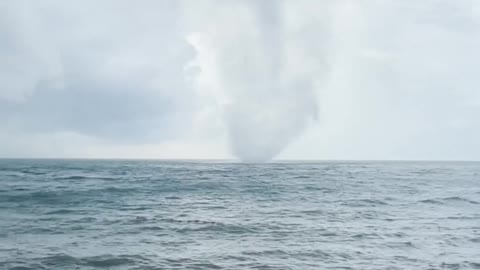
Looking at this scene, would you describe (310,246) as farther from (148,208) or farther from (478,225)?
(148,208)

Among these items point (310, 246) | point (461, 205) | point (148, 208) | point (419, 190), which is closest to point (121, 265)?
point (310, 246)

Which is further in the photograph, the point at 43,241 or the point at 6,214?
the point at 6,214

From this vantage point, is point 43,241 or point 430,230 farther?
point 430,230

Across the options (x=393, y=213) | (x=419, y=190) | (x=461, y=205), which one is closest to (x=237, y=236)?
(x=393, y=213)

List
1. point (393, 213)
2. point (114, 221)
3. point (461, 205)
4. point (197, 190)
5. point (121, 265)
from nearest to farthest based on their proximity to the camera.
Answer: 1. point (121, 265)
2. point (114, 221)
3. point (393, 213)
4. point (461, 205)
5. point (197, 190)

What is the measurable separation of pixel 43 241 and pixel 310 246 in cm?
1217

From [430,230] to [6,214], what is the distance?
26016mm

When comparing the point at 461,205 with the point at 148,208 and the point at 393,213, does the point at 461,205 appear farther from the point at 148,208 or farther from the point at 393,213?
the point at 148,208

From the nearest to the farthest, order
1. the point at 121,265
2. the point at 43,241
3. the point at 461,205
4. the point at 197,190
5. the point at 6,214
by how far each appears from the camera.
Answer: the point at 121,265
the point at 43,241
the point at 6,214
the point at 461,205
the point at 197,190

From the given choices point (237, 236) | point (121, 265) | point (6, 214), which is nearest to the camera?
point (121, 265)

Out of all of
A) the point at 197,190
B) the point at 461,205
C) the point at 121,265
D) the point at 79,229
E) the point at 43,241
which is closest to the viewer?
the point at 121,265

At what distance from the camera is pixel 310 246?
18.9 m

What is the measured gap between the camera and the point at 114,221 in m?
25.1

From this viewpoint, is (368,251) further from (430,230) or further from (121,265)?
(121,265)
